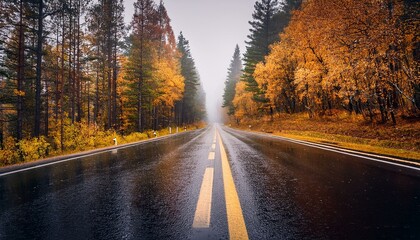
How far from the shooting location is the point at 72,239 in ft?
6.70

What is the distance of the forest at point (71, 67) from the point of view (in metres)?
12.3

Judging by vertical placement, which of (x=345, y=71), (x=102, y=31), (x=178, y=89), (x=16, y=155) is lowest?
(x=16, y=155)

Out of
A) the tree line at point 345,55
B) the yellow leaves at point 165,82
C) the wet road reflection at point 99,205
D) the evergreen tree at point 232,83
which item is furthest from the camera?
the evergreen tree at point 232,83

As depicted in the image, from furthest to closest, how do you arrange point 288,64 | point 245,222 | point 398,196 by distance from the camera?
point 288,64 < point 398,196 < point 245,222

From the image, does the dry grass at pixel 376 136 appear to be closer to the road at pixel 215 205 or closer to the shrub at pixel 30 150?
the road at pixel 215 205

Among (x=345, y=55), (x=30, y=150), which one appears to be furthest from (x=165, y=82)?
(x=345, y=55)

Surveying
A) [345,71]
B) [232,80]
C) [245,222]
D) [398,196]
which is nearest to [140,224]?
[245,222]

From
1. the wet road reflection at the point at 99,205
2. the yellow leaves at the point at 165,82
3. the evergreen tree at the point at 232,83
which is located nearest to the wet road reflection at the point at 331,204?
the wet road reflection at the point at 99,205

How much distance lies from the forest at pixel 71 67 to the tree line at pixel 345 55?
15617 millimetres

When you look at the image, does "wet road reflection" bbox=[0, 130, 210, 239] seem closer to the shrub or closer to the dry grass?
the shrub

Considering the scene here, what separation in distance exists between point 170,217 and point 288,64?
1046 inches

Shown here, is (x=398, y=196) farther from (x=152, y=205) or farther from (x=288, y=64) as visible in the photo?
(x=288, y=64)

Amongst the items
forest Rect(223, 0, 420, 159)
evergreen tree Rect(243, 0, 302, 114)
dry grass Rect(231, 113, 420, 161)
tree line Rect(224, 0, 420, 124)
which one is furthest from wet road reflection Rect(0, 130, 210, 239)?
evergreen tree Rect(243, 0, 302, 114)

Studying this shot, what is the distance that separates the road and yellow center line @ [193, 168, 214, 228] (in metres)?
0.01
